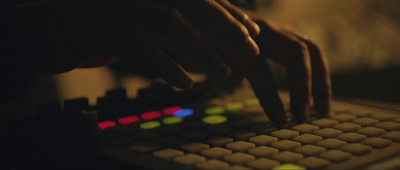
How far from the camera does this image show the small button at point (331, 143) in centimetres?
58

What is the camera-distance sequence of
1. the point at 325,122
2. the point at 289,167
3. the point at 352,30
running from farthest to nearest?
1. the point at 352,30
2. the point at 325,122
3. the point at 289,167

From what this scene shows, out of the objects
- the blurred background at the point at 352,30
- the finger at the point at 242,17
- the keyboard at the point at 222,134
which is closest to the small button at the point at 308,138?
the keyboard at the point at 222,134

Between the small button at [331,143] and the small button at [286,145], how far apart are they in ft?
0.11

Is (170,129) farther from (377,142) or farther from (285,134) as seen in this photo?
(377,142)

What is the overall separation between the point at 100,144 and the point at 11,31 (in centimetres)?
24

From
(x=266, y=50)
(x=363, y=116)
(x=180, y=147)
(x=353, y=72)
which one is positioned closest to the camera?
(x=180, y=147)

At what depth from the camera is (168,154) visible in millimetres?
570

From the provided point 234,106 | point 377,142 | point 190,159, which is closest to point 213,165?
point 190,159

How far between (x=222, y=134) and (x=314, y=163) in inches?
7.7

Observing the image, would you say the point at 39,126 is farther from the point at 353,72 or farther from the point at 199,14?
the point at 353,72

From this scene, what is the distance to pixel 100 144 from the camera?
24.5 inches

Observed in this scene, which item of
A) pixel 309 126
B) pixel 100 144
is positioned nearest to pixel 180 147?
pixel 100 144

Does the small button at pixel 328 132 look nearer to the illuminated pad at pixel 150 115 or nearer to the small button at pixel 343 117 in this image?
the small button at pixel 343 117

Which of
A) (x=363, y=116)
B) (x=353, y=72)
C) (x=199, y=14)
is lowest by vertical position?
(x=363, y=116)
